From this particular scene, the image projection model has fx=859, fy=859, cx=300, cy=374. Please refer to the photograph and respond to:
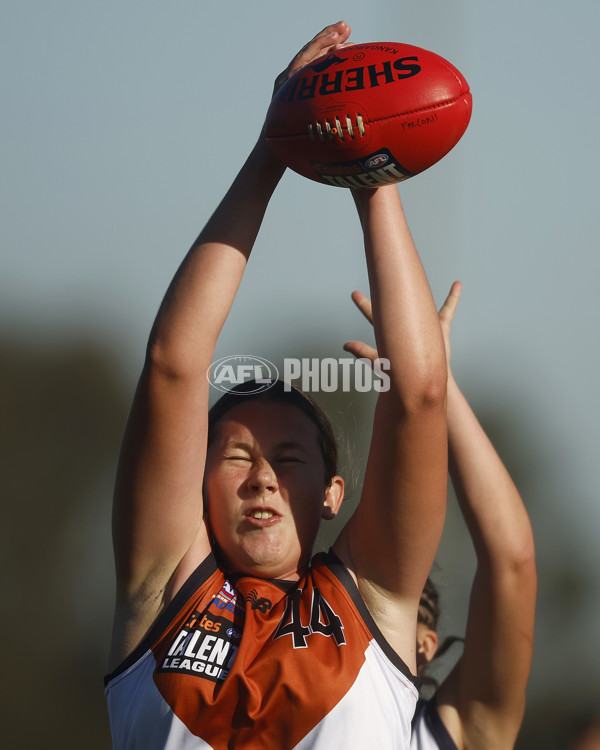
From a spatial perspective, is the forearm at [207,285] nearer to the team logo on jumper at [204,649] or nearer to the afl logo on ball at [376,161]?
the afl logo on ball at [376,161]

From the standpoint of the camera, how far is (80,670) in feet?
26.2

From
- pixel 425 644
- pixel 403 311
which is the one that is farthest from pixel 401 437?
pixel 425 644

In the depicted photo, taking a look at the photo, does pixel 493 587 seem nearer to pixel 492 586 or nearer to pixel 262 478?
pixel 492 586

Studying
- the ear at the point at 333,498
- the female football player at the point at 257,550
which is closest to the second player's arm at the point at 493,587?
the ear at the point at 333,498

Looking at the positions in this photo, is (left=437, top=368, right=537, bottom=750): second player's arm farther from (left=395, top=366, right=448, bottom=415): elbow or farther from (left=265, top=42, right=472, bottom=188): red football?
(left=265, top=42, right=472, bottom=188): red football

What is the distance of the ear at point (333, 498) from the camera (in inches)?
83.7

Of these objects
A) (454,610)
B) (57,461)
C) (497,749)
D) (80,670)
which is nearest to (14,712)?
(80,670)

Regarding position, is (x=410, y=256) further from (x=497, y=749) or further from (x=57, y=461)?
(x=57, y=461)

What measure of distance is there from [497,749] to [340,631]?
30.8 inches

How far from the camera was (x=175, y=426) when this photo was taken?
1784 millimetres

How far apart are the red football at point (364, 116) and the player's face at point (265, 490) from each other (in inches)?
23.5

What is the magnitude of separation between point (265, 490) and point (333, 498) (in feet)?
0.95

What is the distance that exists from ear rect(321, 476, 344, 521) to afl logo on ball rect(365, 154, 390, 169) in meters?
A: 0.78

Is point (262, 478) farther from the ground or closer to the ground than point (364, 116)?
closer to the ground
